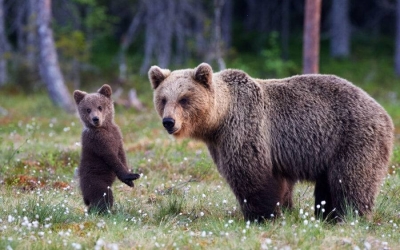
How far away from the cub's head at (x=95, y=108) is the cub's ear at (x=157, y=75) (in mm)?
682

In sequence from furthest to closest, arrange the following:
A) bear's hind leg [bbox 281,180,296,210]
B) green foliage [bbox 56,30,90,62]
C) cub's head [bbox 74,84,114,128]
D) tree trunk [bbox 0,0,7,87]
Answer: tree trunk [bbox 0,0,7,87] < green foliage [bbox 56,30,90,62] < bear's hind leg [bbox 281,180,296,210] < cub's head [bbox 74,84,114,128]

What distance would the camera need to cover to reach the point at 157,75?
7.03m

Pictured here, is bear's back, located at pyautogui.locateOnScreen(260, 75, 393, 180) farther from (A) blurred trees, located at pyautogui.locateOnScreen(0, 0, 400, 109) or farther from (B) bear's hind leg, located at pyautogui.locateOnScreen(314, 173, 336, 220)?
(A) blurred trees, located at pyautogui.locateOnScreen(0, 0, 400, 109)

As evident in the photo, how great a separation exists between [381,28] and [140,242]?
35.2 metres

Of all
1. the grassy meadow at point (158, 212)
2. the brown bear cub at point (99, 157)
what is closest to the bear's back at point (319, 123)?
the grassy meadow at point (158, 212)

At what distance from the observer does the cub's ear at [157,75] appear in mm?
7012

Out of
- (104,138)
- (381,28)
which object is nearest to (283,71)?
(381,28)

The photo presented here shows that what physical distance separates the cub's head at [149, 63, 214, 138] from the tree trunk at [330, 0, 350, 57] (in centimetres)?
2571

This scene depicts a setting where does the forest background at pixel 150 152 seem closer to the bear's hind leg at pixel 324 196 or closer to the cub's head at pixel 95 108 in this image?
the bear's hind leg at pixel 324 196

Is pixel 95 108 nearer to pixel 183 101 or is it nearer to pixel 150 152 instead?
pixel 183 101

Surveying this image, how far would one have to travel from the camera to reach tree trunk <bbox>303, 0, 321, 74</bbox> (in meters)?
16.0

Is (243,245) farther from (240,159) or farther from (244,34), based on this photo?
(244,34)

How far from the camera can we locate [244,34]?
1407 inches

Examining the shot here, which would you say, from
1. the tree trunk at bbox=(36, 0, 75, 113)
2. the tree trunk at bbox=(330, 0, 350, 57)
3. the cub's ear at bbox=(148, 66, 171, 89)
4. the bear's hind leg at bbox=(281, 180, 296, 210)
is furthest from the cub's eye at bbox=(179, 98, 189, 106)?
the tree trunk at bbox=(330, 0, 350, 57)
